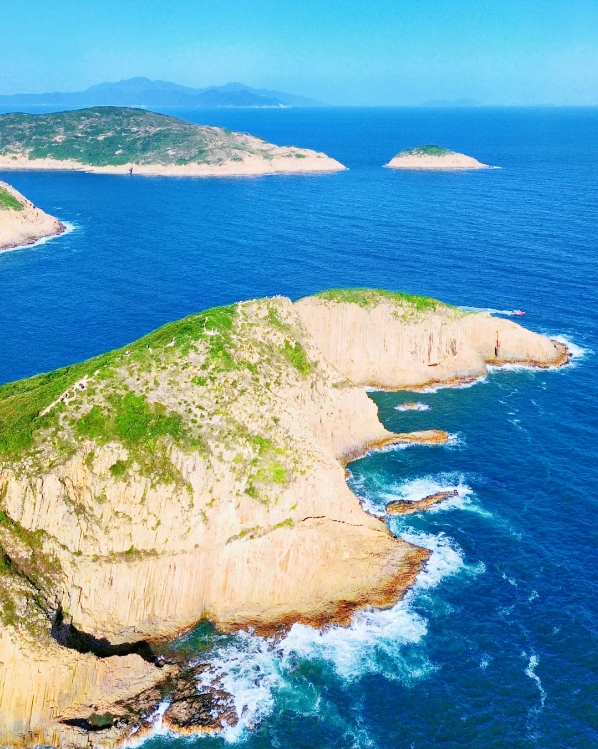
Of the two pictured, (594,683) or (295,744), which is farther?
(594,683)

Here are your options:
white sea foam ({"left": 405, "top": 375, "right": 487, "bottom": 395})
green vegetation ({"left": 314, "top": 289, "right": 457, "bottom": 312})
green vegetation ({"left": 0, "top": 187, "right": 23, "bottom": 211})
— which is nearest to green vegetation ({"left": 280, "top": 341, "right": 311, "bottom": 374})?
green vegetation ({"left": 314, "top": 289, "right": 457, "bottom": 312})

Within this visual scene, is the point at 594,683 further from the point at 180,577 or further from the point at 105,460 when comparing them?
the point at 105,460

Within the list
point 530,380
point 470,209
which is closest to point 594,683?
point 530,380

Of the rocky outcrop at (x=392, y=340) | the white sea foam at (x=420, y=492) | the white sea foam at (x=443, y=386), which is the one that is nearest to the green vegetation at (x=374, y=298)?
the rocky outcrop at (x=392, y=340)

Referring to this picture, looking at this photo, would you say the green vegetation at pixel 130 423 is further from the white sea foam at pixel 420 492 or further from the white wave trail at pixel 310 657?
the white sea foam at pixel 420 492

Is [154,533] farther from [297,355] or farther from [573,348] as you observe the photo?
[573,348]

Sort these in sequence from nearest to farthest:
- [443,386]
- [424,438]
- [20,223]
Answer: [424,438] → [443,386] → [20,223]

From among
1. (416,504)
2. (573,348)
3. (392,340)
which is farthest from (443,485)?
(573,348)
